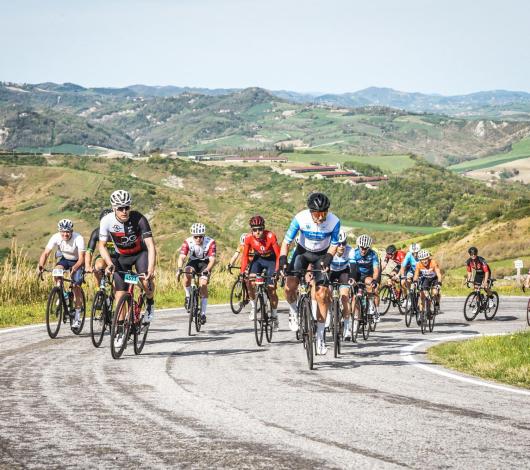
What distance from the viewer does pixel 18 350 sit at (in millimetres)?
12367

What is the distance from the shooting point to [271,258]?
1608 cm

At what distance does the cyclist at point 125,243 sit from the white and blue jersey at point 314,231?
6.62ft

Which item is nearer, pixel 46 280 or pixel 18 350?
pixel 18 350

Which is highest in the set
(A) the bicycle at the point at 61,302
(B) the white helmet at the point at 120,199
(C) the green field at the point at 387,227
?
(C) the green field at the point at 387,227

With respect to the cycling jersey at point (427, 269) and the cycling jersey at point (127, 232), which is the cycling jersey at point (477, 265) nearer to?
the cycling jersey at point (427, 269)

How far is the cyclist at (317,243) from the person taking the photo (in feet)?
36.8

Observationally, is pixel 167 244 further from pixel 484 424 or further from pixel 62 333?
pixel 484 424

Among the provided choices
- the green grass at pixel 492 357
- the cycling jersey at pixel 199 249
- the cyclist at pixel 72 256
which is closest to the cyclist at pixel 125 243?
the cyclist at pixel 72 256

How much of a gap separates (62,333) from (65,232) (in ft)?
6.20

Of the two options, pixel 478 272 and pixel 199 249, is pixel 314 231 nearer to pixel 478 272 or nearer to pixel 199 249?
pixel 199 249

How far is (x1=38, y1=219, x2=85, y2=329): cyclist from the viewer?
14805mm

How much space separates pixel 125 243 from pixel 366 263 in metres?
6.75

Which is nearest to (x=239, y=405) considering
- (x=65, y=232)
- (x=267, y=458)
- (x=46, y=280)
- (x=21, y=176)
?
(x=267, y=458)

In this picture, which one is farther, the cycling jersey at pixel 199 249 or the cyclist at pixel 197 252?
the cycling jersey at pixel 199 249
